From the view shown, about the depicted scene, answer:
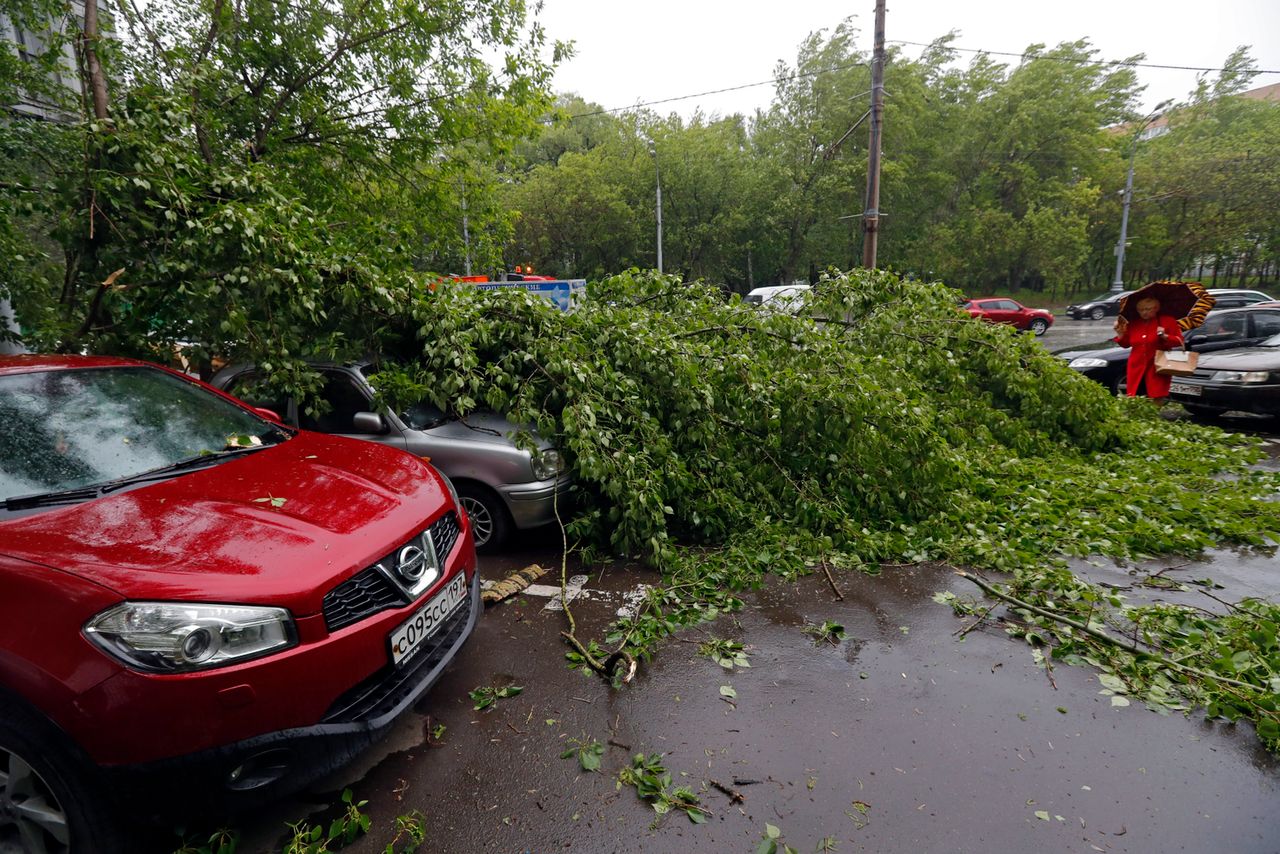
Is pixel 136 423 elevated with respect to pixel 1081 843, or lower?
elevated

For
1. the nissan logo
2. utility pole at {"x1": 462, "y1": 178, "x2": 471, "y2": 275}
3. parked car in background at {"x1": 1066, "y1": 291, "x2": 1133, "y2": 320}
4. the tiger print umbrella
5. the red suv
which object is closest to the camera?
the red suv

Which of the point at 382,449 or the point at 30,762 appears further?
the point at 382,449

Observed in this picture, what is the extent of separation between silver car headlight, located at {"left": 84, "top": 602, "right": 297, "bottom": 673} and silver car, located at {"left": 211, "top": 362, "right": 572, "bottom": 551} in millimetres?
2415

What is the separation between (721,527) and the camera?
4.88 meters

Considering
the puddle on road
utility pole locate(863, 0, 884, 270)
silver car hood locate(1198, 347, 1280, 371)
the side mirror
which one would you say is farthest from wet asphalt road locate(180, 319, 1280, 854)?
utility pole locate(863, 0, 884, 270)

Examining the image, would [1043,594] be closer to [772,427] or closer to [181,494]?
[772,427]

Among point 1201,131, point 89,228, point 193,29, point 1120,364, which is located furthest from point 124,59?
point 1201,131

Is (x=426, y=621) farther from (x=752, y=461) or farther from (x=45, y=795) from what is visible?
(x=752, y=461)

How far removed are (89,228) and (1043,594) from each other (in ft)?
22.1

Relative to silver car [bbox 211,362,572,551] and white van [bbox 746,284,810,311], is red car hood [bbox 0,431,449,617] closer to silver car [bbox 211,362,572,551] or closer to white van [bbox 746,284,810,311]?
silver car [bbox 211,362,572,551]

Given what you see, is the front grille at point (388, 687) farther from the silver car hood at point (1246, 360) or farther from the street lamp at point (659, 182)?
the street lamp at point (659, 182)

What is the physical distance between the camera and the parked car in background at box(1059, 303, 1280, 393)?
9.17m

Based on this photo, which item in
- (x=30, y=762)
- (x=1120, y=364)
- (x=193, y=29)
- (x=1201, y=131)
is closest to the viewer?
(x=30, y=762)

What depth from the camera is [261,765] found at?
205 centimetres
